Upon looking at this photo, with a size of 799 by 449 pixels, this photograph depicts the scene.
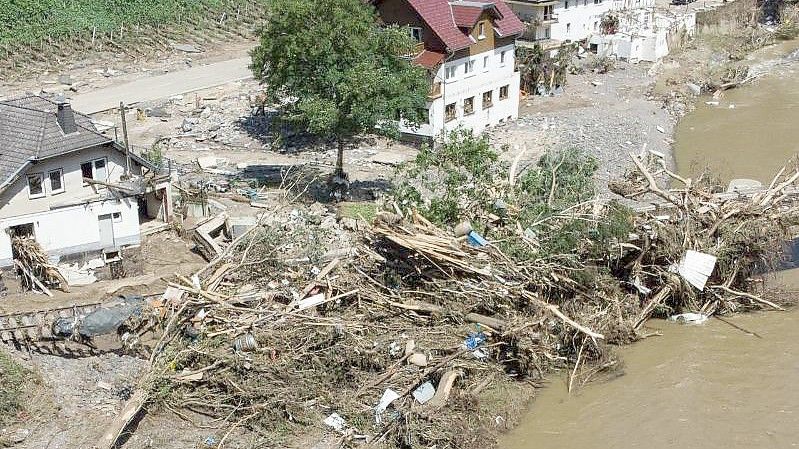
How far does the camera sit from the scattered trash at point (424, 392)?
61.4 ft

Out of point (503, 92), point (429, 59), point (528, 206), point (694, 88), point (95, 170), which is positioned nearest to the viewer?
point (528, 206)

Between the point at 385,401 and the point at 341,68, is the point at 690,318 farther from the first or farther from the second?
the point at 341,68

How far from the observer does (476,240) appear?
846 inches

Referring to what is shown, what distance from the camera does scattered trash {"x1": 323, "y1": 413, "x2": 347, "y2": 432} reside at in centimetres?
1851

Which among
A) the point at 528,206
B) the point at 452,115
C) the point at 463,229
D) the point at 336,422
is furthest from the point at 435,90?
the point at 336,422

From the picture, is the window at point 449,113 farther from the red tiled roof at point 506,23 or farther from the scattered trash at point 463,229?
the scattered trash at point 463,229

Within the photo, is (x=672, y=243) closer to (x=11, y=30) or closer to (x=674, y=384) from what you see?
(x=674, y=384)

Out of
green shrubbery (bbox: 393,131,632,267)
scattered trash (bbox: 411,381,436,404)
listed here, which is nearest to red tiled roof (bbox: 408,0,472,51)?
green shrubbery (bbox: 393,131,632,267)

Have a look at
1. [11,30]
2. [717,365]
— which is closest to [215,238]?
[717,365]

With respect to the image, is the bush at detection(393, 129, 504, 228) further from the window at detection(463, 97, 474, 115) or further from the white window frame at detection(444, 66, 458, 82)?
the window at detection(463, 97, 474, 115)

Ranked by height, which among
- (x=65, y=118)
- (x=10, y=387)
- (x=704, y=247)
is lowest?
(x=10, y=387)

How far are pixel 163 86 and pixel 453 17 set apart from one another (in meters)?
14.2

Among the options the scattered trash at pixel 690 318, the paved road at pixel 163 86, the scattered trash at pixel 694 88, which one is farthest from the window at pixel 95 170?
the scattered trash at pixel 694 88

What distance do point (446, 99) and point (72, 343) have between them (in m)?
18.2
